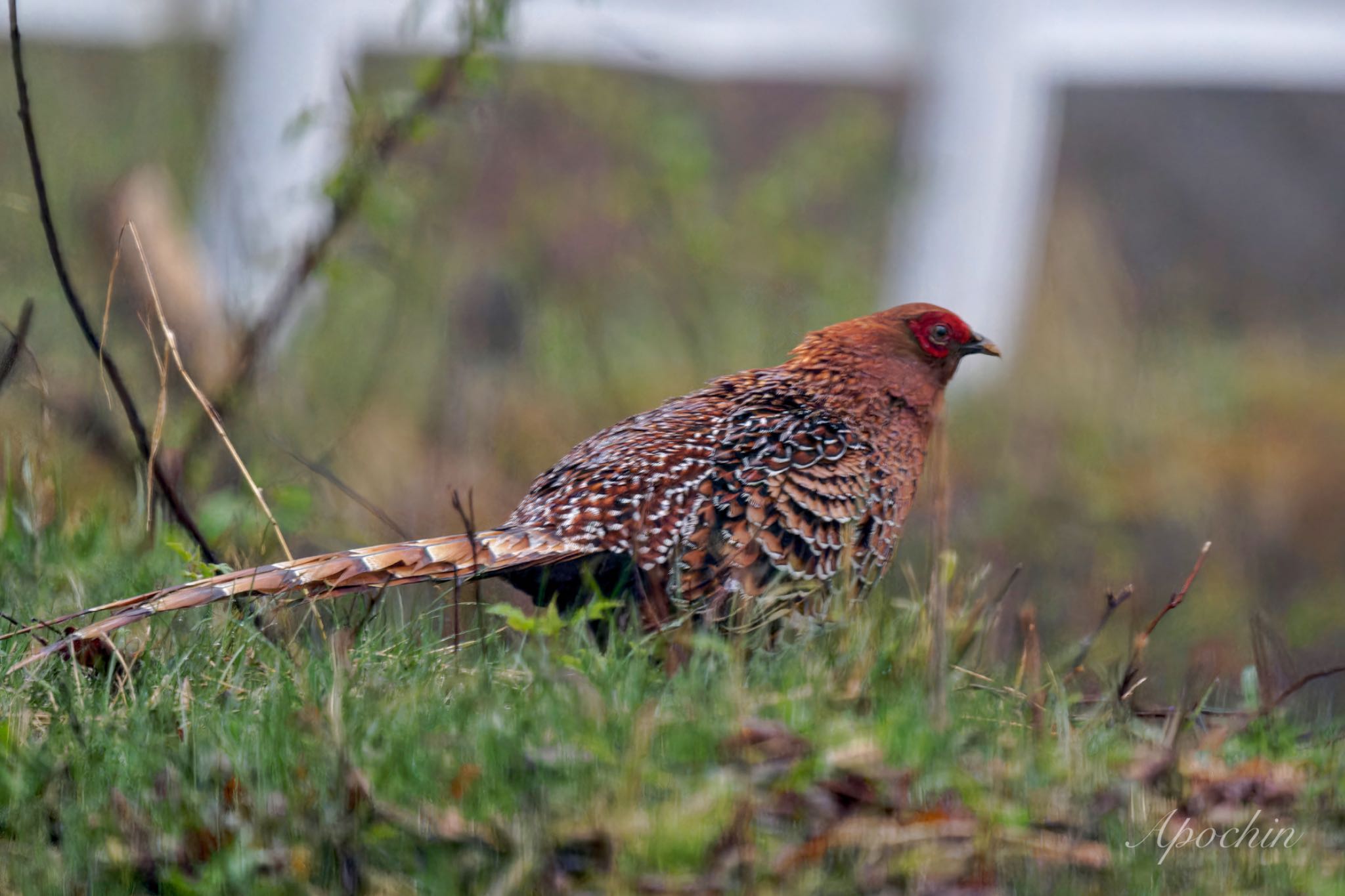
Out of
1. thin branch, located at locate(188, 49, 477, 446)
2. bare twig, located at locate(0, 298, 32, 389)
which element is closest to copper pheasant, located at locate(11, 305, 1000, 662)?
bare twig, located at locate(0, 298, 32, 389)

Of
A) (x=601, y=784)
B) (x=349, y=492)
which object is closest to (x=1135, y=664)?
(x=601, y=784)

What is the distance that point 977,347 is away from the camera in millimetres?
4559

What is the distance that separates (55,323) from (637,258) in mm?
4280

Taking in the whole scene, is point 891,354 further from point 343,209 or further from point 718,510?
point 343,209

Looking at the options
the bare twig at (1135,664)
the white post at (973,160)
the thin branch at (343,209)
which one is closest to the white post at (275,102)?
the thin branch at (343,209)

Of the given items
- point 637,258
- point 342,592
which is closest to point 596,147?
point 637,258

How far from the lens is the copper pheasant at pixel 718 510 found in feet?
11.7

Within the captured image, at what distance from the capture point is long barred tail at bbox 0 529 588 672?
→ 3193 mm

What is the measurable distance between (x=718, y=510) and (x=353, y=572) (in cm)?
102

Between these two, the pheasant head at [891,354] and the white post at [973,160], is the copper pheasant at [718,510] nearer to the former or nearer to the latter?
the pheasant head at [891,354]

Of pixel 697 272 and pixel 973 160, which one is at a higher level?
pixel 973 160

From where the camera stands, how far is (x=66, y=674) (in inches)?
126

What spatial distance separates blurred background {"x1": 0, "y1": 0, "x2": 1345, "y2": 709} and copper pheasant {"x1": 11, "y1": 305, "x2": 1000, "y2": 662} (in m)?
2.79

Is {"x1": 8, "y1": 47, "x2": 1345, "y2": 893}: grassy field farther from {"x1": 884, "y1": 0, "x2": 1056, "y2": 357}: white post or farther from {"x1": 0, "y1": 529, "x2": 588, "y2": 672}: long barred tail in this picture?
{"x1": 884, "y1": 0, "x2": 1056, "y2": 357}: white post
